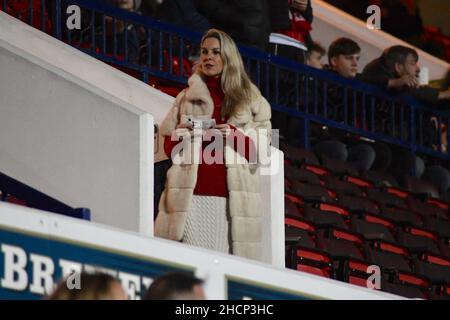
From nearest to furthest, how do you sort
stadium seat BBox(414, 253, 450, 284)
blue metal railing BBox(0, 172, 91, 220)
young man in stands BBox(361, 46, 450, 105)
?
blue metal railing BBox(0, 172, 91, 220) < stadium seat BBox(414, 253, 450, 284) < young man in stands BBox(361, 46, 450, 105)

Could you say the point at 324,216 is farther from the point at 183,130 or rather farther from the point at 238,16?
the point at 183,130

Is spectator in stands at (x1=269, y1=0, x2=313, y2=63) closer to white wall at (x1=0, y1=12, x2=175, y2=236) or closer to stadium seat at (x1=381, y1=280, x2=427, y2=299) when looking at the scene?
stadium seat at (x1=381, y1=280, x2=427, y2=299)

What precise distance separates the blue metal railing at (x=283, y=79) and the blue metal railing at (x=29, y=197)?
3753 millimetres

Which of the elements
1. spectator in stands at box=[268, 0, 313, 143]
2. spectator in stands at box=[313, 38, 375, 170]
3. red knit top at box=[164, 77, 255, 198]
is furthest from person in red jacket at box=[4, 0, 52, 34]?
red knit top at box=[164, 77, 255, 198]

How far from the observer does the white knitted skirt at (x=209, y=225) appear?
10.1m

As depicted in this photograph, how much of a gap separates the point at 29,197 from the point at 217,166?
1184mm

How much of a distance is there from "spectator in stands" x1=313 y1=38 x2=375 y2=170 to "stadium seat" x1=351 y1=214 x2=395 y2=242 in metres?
1.33

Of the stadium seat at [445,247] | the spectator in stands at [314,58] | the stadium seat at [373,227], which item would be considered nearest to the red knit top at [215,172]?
the stadium seat at [373,227]

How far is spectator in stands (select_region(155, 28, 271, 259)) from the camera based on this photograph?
397 inches

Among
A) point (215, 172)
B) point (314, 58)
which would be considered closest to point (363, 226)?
point (314, 58)

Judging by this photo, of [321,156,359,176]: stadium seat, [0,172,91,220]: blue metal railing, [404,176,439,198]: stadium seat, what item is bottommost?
[0,172,91,220]: blue metal railing

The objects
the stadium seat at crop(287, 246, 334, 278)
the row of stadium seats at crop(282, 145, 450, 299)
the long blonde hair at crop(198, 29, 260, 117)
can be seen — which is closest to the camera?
the long blonde hair at crop(198, 29, 260, 117)

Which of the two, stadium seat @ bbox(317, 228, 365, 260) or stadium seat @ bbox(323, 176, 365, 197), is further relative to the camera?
stadium seat @ bbox(323, 176, 365, 197)

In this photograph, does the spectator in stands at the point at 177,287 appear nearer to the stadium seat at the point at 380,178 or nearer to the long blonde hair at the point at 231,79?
the long blonde hair at the point at 231,79
